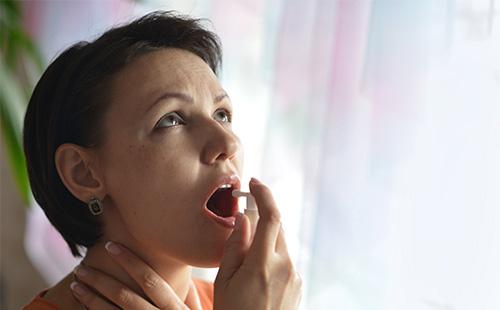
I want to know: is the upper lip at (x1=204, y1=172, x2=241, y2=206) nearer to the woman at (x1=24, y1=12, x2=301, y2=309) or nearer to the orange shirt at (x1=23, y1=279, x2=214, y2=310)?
the woman at (x1=24, y1=12, x2=301, y2=309)

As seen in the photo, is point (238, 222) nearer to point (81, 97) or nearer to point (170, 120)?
point (170, 120)

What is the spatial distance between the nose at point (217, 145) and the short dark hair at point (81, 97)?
158 mm

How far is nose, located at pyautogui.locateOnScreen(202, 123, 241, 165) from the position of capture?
38.9 inches

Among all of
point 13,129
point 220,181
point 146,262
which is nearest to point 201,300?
point 146,262

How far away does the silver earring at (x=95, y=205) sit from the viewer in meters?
1.06

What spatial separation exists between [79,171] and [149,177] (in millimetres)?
132

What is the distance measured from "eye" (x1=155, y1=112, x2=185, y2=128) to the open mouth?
112 millimetres

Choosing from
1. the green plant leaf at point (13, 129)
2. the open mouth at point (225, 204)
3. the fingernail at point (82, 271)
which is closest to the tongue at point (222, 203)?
the open mouth at point (225, 204)

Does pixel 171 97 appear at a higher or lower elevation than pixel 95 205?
higher

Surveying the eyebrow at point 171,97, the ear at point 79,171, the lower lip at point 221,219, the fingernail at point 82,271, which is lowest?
the fingernail at point 82,271

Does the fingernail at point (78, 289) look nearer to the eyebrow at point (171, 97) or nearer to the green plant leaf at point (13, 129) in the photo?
the eyebrow at point (171, 97)

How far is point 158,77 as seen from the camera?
3.33ft

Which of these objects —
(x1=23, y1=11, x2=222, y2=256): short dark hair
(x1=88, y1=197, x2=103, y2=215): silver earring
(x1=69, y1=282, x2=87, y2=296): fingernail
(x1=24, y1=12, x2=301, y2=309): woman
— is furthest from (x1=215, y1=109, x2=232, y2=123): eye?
(x1=69, y1=282, x2=87, y2=296): fingernail

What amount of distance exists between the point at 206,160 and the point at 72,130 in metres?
0.22
